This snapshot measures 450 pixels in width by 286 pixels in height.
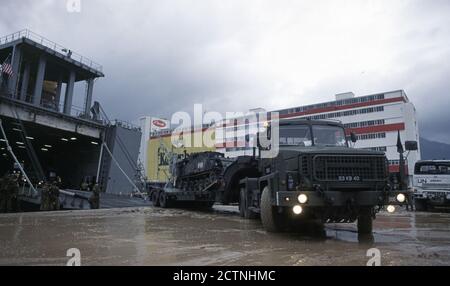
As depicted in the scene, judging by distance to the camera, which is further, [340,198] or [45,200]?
[45,200]

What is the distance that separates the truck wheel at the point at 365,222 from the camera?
25.8 ft

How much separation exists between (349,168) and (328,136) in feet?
4.88

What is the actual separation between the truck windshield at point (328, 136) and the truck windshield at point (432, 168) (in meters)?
10.6

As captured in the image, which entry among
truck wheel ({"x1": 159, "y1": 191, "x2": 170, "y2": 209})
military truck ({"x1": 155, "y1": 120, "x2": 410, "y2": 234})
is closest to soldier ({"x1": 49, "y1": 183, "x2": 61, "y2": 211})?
truck wheel ({"x1": 159, "y1": 191, "x2": 170, "y2": 209})

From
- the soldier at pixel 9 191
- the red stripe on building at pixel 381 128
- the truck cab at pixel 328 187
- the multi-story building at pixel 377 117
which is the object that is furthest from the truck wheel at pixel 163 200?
the red stripe on building at pixel 381 128

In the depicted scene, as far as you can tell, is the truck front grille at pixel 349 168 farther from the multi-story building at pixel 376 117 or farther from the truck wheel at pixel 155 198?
the multi-story building at pixel 376 117

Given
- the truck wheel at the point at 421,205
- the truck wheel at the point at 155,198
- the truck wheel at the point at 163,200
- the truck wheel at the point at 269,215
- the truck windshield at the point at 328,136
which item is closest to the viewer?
the truck wheel at the point at 269,215

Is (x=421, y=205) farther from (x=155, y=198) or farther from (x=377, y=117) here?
(x=377, y=117)

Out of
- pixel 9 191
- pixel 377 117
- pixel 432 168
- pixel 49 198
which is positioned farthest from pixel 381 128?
pixel 9 191

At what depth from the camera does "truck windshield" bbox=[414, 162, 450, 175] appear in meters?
16.8

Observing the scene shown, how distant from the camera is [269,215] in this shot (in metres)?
7.91

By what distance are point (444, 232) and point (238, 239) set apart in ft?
16.4

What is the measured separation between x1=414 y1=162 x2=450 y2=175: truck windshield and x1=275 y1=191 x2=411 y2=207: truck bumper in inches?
450

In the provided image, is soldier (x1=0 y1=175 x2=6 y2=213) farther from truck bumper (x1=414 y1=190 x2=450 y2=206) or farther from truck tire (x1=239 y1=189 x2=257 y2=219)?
truck bumper (x1=414 y1=190 x2=450 y2=206)
